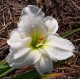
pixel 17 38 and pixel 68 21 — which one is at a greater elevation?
pixel 17 38

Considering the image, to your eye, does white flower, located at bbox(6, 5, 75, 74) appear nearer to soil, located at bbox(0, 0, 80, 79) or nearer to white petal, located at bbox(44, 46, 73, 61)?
white petal, located at bbox(44, 46, 73, 61)

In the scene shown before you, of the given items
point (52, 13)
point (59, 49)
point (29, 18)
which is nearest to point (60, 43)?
point (59, 49)

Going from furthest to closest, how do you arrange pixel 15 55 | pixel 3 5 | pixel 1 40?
pixel 3 5 → pixel 1 40 → pixel 15 55

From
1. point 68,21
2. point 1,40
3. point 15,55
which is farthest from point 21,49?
point 68,21

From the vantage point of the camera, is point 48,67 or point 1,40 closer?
point 48,67

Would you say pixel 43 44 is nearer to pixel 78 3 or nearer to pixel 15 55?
pixel 15 55

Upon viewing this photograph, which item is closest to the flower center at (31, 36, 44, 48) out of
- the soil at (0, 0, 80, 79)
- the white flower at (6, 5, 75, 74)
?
the white flower at (6, 5, 75, 74)

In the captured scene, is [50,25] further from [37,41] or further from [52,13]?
→ [52,13]
